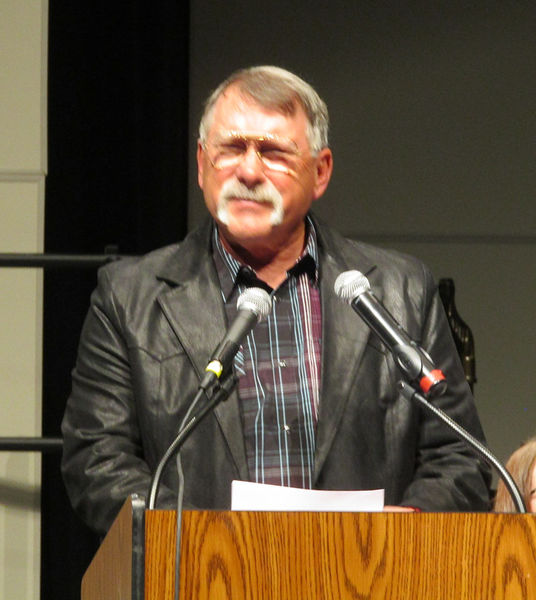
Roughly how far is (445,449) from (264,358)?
0.35 meters

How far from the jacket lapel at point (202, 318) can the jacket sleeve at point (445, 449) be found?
12.1 inches

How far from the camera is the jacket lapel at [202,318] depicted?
228 cm

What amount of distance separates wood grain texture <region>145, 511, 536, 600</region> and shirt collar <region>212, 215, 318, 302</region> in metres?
0.94

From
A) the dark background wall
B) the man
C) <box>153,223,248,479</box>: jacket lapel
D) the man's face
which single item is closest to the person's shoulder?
the man

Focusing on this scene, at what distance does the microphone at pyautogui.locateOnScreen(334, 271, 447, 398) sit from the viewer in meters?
1.73

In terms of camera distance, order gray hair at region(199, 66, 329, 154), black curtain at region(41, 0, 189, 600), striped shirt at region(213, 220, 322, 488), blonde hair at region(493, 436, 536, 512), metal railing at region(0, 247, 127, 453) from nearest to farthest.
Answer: striped shirt at region(213, 220, 322, 488) < gray hair at region(199, 66, 329, 154) < blonde hair at region(493, 436, 536, 512) < metal railing at region(0, 247, 127, 453) < black curtain at region(41, 0, 189, 600)

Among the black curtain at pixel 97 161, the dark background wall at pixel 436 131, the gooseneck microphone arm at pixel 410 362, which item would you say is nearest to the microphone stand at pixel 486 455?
the gooseneck microphone arm at pixel 410 362

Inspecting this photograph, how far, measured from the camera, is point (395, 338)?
69.0 inches

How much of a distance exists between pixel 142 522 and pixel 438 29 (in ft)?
12.2

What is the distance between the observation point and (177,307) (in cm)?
243

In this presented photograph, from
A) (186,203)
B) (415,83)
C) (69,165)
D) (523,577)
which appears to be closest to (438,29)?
(415,83)

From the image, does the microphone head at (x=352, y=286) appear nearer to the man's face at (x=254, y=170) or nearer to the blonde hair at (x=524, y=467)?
the man's face at (x=254, y=170)

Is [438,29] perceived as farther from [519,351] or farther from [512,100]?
[519,351]

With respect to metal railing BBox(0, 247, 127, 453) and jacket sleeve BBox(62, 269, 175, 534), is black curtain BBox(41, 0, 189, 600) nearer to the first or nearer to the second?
metal railing BBox(0, 247, 127, 453)
